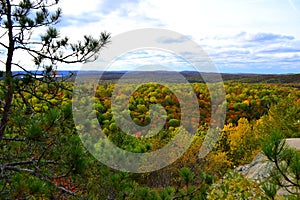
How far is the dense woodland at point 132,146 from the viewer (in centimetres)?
239

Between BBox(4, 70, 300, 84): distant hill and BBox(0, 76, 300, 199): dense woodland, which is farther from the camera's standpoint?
BBox(4, 70, 300, 84): distant hill

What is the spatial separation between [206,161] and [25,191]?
10663 millimetres

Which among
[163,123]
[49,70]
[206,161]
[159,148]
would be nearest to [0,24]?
[49,70]

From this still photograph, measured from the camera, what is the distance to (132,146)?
7527 millimetres

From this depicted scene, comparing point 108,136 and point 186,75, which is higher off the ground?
point 186,75

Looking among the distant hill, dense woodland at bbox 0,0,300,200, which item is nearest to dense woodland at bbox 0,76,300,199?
dense woodland at bbox 0,0,300,200

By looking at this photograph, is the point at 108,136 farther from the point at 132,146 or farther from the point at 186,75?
the point at 186,75

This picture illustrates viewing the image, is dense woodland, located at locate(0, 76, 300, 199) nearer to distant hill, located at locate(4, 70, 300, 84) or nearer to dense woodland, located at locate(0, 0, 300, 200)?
dense woodland, located at locate(0, 0, 300, 200)

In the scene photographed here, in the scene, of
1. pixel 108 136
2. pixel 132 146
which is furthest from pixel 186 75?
pixel 132 146

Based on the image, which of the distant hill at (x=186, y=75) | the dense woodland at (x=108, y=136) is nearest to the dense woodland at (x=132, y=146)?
the dense woodland at (x=108, y=136)

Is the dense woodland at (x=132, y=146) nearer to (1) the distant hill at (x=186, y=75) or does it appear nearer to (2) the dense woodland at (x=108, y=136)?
(2) the dense woodland at (x=108, y=136)

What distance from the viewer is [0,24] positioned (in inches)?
121

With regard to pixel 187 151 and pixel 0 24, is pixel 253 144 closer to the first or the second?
pixel 187 151

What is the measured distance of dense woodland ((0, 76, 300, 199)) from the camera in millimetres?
2387
